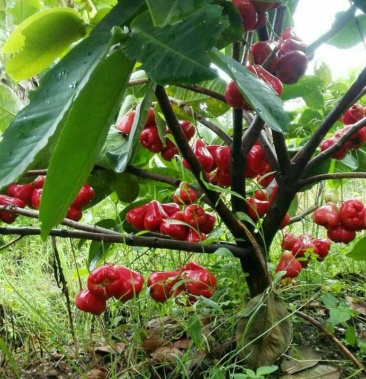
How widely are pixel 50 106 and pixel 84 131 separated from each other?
30 millimetres

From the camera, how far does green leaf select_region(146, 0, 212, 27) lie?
0.32 meters

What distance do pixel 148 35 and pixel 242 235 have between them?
1.49 feet

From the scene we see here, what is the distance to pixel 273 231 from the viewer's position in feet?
2.56

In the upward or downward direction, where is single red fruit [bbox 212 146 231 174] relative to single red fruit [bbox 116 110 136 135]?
downward

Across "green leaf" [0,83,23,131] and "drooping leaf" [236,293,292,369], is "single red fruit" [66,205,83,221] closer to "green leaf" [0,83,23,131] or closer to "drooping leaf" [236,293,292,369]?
"green leaf" [0,83,23,131]

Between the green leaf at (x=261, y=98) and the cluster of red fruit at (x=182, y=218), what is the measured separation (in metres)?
0.36

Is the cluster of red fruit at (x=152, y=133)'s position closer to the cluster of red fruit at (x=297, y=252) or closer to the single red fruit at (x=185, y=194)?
the single red fruit at (x=185, y=194)

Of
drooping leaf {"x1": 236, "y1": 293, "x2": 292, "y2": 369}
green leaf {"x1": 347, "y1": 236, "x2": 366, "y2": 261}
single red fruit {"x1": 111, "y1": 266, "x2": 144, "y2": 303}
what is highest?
green leaf {"x1": 347, "y1": 236, "x2": 366, "y2": 261}

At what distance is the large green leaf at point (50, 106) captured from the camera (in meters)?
0.32

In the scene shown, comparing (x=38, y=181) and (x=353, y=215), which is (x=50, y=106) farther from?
(x=353, y=215)

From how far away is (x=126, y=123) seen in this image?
0.77 metres

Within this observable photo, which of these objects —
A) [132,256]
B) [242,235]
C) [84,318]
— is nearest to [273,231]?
[242,235]

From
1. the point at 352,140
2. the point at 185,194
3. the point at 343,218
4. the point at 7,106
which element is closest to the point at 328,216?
the point at 343,218

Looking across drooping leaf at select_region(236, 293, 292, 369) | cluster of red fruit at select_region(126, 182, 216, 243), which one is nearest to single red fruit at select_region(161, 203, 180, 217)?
cluster of red fruit at select_region(126, 182, 216, 243)
